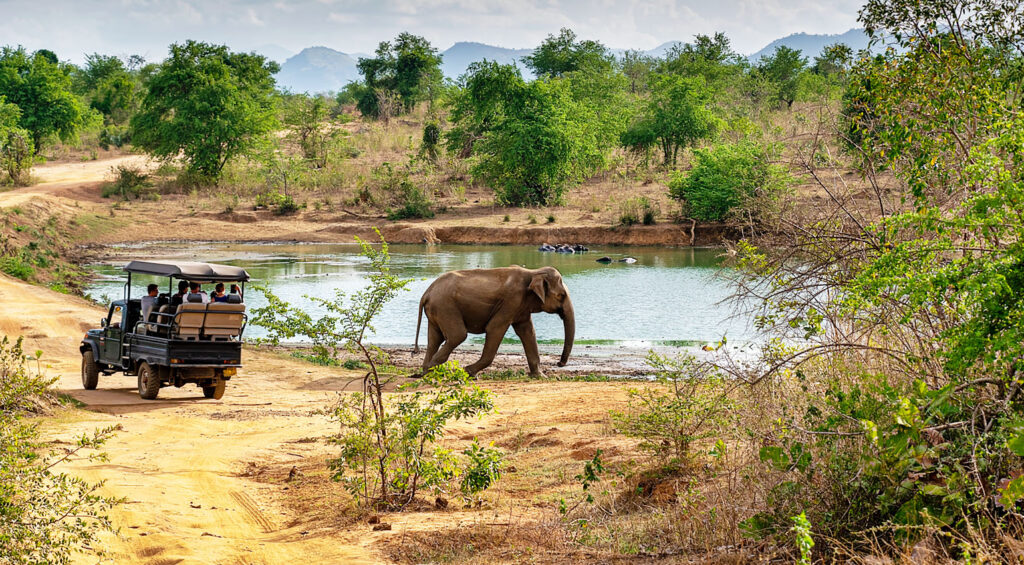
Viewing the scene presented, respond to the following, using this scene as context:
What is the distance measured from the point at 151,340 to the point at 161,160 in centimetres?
4633

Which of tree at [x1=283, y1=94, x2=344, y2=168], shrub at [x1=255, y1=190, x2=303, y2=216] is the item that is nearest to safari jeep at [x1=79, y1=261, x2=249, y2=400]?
shrub at [x1=255, y1=190, x2=303, y2=216]

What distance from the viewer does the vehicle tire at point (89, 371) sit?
14.8m

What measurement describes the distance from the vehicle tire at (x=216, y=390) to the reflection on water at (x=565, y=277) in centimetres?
826

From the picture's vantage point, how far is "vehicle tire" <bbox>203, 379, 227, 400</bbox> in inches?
567

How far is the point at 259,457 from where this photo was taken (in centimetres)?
1058

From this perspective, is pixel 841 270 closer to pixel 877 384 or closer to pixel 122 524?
pixel 877 384

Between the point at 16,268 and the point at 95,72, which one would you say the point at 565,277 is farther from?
the point at 95,72

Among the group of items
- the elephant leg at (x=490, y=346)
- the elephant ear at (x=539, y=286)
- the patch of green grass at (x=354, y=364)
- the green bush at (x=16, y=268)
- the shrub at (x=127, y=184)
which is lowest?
the patch of green grass at (x=354, y=364)

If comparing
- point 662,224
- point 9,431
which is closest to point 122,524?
point 9,431

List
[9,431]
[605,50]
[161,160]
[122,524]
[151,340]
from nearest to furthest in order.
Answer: [9,431] → [122,524] → [151,340] → [161,160] → [605,50]

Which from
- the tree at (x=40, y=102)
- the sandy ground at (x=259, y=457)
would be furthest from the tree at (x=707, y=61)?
the sandy ground at (x=259, y=457)

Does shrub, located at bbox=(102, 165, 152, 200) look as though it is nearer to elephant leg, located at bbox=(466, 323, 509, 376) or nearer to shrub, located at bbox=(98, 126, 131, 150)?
shrub, located at bbox=(98, 126, 131, 150)

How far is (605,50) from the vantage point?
83875 millimetres

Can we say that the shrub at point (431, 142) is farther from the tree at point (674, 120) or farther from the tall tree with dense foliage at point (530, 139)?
the tree at point (674, 120)
